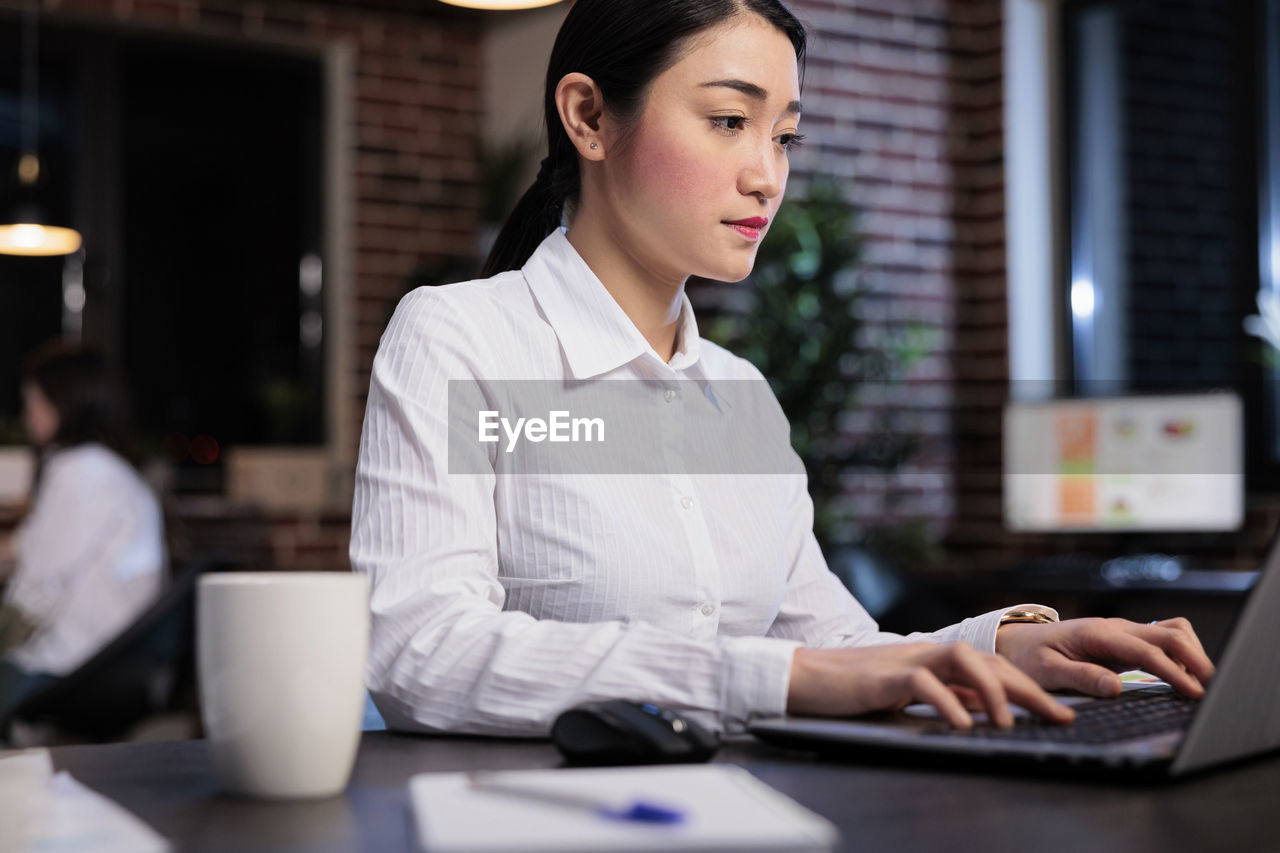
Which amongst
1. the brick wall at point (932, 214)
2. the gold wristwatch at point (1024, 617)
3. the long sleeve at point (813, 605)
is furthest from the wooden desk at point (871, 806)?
the brick wall at point (932, 214)

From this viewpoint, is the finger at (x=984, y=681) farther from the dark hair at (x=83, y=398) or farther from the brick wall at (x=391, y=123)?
the brick wall at (x=391, y=123)

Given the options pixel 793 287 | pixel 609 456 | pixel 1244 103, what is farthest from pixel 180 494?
pixel 609 456

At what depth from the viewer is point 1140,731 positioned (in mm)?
774

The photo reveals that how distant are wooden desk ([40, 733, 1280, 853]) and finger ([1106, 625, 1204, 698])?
6.6 inches

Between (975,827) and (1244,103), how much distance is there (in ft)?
13.3

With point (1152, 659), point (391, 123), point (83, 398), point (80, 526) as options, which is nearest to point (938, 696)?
point (1152, 659)

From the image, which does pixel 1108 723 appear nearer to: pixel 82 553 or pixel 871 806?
pixel 871 806

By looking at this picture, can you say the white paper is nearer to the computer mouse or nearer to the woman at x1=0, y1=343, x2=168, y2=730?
the computer mouse

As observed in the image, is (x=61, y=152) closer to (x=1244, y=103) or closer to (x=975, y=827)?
(x=1244, y=103)

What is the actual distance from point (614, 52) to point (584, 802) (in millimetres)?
823

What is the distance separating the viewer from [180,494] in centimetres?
490

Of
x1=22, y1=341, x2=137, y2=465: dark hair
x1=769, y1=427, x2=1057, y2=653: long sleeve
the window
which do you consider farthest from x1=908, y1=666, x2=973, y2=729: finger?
the window

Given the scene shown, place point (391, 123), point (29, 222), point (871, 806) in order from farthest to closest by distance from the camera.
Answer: point (391, 123), point (29, 222), point (871, 806)

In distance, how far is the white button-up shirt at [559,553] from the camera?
0.88 metres
